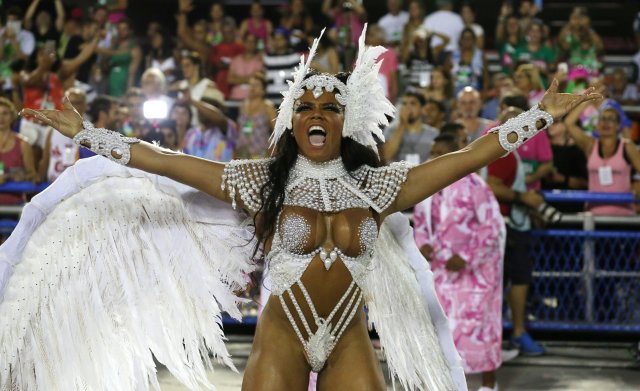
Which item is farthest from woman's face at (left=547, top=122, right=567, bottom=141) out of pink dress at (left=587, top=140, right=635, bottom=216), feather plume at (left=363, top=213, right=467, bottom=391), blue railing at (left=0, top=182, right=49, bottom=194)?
feather plume at (left=363, top=213, right=467, bottom=391)

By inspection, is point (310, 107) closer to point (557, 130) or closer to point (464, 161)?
point (464, 161)

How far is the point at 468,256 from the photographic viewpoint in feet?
23.5

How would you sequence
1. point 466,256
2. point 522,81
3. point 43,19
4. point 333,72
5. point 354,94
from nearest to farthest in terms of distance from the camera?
point 354,94, point 466,256, point 522,81, point 333,72, point 43,19

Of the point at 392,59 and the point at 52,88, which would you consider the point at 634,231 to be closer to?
the point at 392,59

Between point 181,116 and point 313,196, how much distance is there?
5.23 m

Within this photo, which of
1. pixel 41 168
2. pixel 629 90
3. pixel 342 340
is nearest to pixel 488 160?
pixel 342 340

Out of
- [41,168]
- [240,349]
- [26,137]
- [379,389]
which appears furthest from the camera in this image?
[26,137]

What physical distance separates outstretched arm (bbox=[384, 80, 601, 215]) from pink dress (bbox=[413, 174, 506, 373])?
8.01 ft

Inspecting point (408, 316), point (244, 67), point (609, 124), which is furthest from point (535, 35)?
point (408, 316)

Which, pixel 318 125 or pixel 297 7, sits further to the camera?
pixel 297 7

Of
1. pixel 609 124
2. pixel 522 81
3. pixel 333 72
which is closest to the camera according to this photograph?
pixel 609 124

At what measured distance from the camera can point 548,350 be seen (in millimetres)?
8586

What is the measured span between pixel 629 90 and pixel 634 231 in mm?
3125

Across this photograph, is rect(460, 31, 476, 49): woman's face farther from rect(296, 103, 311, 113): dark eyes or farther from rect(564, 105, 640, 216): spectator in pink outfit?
rect(296, 103, 311, 113): dark eyes
